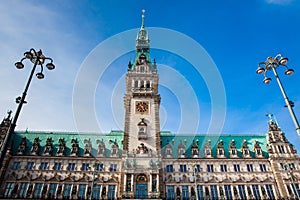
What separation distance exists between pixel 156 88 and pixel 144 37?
81.2ft

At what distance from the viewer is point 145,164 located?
47000mm

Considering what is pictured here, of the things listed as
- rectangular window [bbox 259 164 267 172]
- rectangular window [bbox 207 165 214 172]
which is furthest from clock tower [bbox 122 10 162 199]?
rectangular window [bbox 259 164 267 172]

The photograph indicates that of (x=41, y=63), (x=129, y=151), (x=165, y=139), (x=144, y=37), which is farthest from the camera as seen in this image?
(x=144, y=37)

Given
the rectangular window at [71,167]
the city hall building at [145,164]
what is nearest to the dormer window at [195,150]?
the city hall building at [145,164]

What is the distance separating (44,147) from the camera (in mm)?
52688

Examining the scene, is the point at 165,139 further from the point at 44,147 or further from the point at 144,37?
the point at 144,37

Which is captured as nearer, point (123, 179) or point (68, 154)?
point (123, 179)

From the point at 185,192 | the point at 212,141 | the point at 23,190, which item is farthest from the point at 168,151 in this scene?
the point at 23,190

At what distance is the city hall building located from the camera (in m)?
45.7

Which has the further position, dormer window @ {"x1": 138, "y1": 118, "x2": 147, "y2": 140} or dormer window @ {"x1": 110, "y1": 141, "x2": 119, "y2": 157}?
dormer window @ {"x1": 110, "y1": 141, "x2": 119, "y2": 157}

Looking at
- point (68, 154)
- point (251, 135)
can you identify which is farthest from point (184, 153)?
point (68, 154)

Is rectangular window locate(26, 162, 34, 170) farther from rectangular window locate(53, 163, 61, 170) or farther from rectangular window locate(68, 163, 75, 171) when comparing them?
rectangular window locate(68, 163, 75, 171)

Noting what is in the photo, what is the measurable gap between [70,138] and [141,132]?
64.2ft

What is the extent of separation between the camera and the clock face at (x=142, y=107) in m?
55.0
